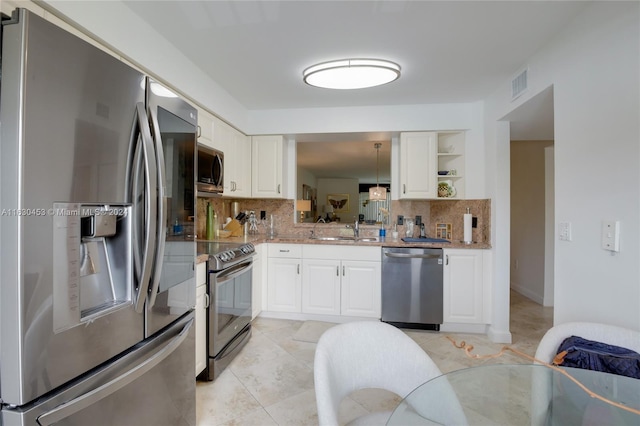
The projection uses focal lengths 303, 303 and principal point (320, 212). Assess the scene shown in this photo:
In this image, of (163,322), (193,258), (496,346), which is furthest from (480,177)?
(163,322)

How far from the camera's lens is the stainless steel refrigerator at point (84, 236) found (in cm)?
84

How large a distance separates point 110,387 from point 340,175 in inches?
232

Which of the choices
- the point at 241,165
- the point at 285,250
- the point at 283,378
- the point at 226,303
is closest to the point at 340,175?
the point at 241,165

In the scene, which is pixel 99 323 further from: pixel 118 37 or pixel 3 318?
pixel 118 37

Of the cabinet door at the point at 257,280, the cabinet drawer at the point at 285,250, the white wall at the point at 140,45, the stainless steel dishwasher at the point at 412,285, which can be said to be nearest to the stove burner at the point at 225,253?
the cabinet door at the point at 257,280

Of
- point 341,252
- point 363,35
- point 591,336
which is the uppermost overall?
point 363,35

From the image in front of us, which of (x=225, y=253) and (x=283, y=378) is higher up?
(x=225, y=253)

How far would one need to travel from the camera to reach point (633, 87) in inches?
54.0

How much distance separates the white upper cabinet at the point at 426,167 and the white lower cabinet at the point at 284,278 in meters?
1.43

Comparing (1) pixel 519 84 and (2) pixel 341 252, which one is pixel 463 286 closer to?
(2) pixel 341 252

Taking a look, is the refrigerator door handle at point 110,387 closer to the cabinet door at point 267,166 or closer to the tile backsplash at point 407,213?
the tile backsplash at point 407,213

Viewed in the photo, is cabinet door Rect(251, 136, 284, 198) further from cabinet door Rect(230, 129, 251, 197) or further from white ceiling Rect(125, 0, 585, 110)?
white ceiling Rect(125, 0, 585, 110)

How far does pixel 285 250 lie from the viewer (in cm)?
338

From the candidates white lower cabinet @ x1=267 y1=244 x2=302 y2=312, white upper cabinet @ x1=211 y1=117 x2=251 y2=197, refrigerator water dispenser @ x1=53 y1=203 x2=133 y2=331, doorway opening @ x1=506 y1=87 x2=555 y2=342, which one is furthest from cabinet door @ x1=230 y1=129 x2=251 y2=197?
doorway opening @ x1=506 y1=87 x2=555 y2=342
